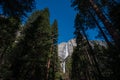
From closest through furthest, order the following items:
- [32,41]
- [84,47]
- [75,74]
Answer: [32,41]
[84,47]
[75,74]

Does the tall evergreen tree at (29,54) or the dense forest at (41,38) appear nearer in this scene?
the dense forest at (41,38)

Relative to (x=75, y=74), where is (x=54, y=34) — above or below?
above

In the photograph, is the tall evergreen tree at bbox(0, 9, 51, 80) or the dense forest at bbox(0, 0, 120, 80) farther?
the tall evergreen tree at bbox(0, 9, 51, 80)

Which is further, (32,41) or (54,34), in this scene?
(54,34)

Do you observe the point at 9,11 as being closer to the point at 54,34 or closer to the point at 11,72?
the point at 11,72

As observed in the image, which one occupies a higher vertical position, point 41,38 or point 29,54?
point 41,38

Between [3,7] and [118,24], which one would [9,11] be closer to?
[3,7]

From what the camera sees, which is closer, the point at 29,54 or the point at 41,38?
the point at 29,54

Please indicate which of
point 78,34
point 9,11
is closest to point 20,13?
point 9,11

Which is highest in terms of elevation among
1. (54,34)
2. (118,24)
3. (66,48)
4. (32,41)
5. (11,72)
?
(66,48)

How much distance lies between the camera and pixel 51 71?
30.0 metres

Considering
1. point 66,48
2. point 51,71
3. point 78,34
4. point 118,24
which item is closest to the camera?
point 118,24

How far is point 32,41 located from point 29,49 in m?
1.35

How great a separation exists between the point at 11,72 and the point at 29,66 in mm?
2367
